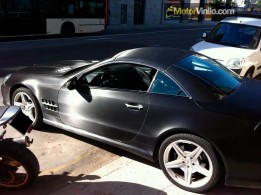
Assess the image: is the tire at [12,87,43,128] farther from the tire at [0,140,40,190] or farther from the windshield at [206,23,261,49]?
the windshield at [206,23,261,49]

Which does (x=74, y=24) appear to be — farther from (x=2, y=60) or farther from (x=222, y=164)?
(x=222, y=164)

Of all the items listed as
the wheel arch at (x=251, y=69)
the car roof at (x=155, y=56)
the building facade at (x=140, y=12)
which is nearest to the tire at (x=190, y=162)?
the car roof at (x=155, y=56)

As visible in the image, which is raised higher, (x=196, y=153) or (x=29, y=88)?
(x=29, y=88)

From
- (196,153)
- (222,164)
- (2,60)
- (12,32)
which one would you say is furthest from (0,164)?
(12,32)

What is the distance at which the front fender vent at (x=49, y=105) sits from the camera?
4.50 meters

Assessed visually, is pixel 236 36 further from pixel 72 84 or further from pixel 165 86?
pixel 72 84

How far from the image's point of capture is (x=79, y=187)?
11.9 feet

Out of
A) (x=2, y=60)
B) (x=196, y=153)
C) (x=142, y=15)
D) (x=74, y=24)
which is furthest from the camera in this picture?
(x=142, y=15)

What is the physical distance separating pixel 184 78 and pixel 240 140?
3.17 ft

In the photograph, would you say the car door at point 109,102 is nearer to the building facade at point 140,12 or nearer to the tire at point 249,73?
the tire at point 249,73

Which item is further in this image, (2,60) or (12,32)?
(12,32)

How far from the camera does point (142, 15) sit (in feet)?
98.9

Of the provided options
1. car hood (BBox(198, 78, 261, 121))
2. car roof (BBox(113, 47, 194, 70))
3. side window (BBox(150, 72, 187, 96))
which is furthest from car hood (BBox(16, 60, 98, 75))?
car hood (BBox(198, 78, 261, 121))

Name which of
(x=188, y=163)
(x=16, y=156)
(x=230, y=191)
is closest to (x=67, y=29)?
(x=16, y=156)
